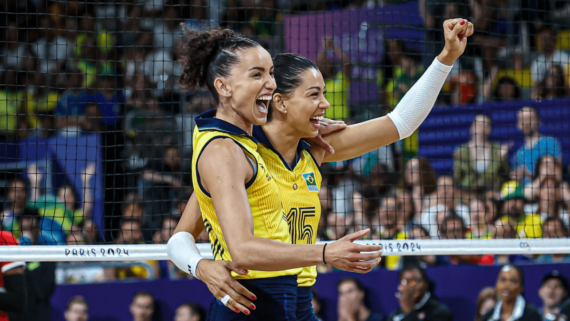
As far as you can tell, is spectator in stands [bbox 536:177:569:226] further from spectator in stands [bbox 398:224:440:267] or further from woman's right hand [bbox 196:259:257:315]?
woman's right hand [bbox 196:259:257:315]

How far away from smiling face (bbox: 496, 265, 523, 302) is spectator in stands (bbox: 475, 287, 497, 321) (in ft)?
0.27

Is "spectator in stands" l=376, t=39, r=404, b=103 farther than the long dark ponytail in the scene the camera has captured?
Yes

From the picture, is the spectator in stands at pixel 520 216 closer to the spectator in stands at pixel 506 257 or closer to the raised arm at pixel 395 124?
the spectator in stands at pixel 506 257

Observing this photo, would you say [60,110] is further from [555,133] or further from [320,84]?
[320,84]

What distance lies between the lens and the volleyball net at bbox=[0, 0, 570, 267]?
21.9ft

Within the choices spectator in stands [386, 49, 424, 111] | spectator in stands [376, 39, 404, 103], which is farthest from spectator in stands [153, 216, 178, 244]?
spectator in stands [376, 39, 404, 103]

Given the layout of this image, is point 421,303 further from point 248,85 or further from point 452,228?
point 248,85

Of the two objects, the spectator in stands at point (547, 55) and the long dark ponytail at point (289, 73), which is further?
the spectator in stands at point (547, 55)

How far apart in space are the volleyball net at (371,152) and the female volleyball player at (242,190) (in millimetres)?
2902

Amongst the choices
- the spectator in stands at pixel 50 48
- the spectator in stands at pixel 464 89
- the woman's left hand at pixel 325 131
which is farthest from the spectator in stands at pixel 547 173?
the spectator in stands at pixel 50 48

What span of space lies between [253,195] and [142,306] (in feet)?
13.7

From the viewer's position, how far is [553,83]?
830 centimetres

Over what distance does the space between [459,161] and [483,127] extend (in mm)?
515

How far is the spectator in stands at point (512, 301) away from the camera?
607 cm
